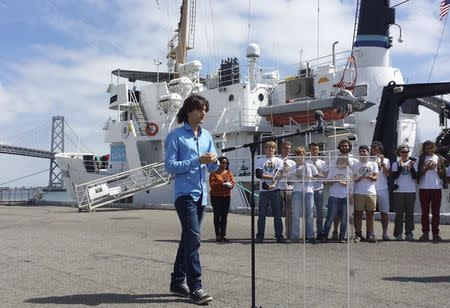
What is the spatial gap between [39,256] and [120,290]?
109 inches

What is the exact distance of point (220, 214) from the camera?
9570mm

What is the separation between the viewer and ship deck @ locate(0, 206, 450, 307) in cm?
473

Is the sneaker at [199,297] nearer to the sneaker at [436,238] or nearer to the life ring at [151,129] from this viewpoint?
the sneaker at [436,238]

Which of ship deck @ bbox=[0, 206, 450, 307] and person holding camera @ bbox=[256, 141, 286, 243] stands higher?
person holding camera @ bbox=[256, 141, 286, 243]

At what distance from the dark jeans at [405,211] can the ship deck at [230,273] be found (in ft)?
1.76

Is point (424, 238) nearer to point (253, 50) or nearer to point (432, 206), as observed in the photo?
point (432, 206)

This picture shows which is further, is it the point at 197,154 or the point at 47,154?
the point at 47,154

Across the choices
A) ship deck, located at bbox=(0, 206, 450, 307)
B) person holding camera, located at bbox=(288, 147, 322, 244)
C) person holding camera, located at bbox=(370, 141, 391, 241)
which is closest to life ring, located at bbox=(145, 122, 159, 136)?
ship deck, located at bbox=(0, 206, 450, 307)

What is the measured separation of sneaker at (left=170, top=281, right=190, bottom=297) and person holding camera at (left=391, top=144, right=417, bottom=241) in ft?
17.0

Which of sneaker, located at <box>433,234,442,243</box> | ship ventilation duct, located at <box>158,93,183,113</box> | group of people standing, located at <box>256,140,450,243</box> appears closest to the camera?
group of people standing, located at <box>256,140,450,243</box>

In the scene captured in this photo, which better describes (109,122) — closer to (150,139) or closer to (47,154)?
(150,139)

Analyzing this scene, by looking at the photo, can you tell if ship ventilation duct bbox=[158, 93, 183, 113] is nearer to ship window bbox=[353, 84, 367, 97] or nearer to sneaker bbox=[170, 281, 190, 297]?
ship window bbox=[353, 84, 367, 97]

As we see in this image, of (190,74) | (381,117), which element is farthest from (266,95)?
(381,117)

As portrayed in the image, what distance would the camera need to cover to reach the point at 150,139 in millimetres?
23156
